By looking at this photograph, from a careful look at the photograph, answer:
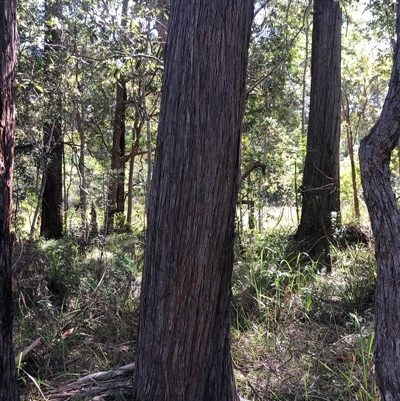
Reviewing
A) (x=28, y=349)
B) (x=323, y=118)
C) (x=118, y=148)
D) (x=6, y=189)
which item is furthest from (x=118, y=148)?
(x=6, y=189)

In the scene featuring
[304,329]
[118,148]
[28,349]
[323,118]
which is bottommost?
[28,349]

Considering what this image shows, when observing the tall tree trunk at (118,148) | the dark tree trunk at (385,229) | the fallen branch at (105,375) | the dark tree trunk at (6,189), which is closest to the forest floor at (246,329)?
the fallen branch at (105,375)

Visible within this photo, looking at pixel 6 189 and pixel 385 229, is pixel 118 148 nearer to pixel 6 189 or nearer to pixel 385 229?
pixel 6 189

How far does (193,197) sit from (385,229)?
1085 millimetres

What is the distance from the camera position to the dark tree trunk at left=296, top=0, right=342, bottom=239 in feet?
23.2

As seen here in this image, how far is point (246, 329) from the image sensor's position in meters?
4.37

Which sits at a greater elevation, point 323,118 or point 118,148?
point 323,118

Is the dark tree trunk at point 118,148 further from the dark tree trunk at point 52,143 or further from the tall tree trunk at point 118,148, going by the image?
the dark tree trunk at point 52,143

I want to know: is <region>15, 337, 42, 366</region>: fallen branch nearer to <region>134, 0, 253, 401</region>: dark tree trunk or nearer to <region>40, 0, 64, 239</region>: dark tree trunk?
<region>134, 0, 253, 401</region>: dark tree trunk

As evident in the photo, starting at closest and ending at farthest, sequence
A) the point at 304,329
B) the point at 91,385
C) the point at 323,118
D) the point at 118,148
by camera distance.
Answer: the point at 91,385 → the point at 304,329 → the point at 323,118 → the point at 118,148

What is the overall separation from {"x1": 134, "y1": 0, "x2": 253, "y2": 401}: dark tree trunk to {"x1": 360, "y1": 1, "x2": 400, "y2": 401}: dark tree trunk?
781 mm

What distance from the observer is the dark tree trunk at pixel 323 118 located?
7078 millimetres

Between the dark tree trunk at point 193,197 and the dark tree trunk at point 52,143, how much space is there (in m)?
5.03

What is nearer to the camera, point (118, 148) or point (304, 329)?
point (304, 329)
